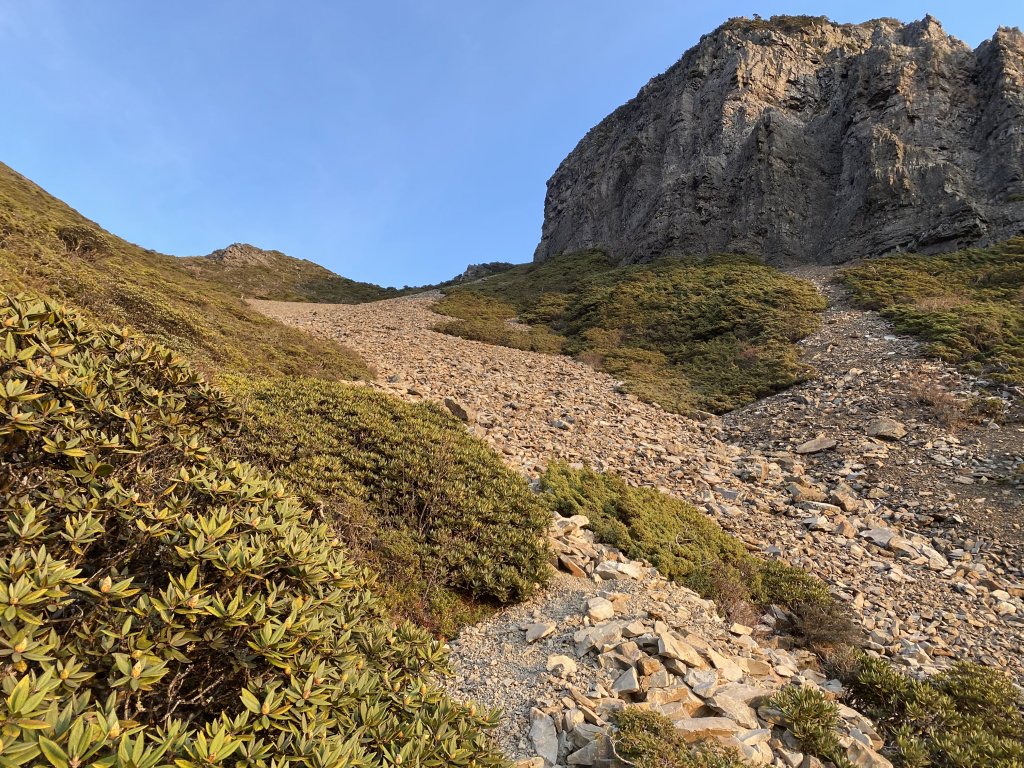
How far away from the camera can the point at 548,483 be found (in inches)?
352

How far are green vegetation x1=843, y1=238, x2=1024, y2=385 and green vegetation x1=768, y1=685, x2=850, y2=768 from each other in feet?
46.0

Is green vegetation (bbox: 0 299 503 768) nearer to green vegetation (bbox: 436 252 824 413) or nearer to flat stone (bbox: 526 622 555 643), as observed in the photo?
flat stone (bbox: 526 622 555 643)

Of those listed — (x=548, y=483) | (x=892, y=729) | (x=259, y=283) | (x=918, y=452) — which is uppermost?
(x=259, y=283)

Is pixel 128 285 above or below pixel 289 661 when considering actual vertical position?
above

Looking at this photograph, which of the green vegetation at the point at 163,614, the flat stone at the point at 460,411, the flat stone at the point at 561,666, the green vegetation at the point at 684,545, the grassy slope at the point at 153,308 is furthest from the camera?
the flat stone at the point at 460,411

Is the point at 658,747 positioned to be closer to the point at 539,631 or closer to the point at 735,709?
the point at 735,709

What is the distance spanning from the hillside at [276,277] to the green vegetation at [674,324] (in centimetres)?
1626

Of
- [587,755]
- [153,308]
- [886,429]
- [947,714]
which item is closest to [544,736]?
[587,755]

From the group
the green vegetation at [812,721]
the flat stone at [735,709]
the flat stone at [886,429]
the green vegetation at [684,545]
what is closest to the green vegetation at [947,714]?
the green vegetation at [812,721]

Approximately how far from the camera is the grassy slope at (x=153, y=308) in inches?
454

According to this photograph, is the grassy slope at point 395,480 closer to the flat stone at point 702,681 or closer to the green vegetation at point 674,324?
the flat stone at point 702,681

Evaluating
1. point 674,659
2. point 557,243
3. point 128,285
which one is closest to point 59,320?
point 674,659

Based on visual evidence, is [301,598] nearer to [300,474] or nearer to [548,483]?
[300,474]

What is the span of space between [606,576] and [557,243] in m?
64.5
